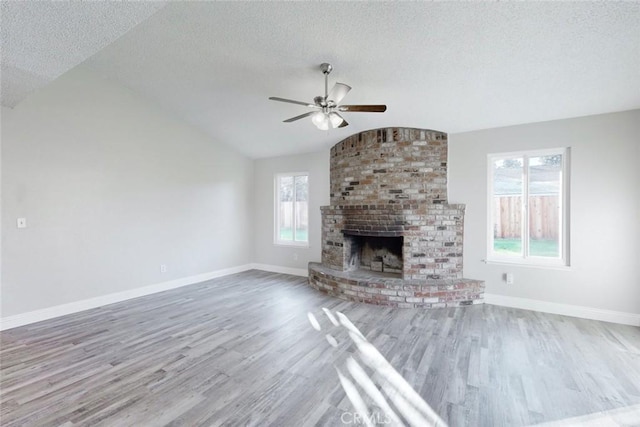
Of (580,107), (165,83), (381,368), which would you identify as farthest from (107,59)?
(580,107)

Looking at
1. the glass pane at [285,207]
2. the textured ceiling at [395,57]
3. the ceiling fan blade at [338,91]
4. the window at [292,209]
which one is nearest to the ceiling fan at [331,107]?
the ceiling fan blade at [338,91]

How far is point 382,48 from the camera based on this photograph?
2.79 metres

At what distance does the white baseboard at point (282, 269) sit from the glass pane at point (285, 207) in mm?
663

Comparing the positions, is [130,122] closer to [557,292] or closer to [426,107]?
[426,107]

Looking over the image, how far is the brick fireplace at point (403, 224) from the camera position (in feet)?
13.5

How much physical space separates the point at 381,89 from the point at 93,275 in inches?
185

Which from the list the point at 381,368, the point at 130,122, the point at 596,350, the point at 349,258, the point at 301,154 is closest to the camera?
the point at 381,368

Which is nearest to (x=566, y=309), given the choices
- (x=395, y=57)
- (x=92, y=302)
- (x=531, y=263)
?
(x=531, y=263)

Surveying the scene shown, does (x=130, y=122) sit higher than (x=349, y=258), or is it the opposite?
(x=130, y=122)

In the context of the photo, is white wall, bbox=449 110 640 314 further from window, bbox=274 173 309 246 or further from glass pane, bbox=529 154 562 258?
window, bbox=274 173 309 246

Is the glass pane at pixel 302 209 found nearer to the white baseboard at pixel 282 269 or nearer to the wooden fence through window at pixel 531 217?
the white baseboard at pixel 282 269

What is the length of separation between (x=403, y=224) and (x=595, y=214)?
2340mm

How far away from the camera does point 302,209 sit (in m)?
6.06

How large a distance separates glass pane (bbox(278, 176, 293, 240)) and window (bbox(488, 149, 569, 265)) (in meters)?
3.76
